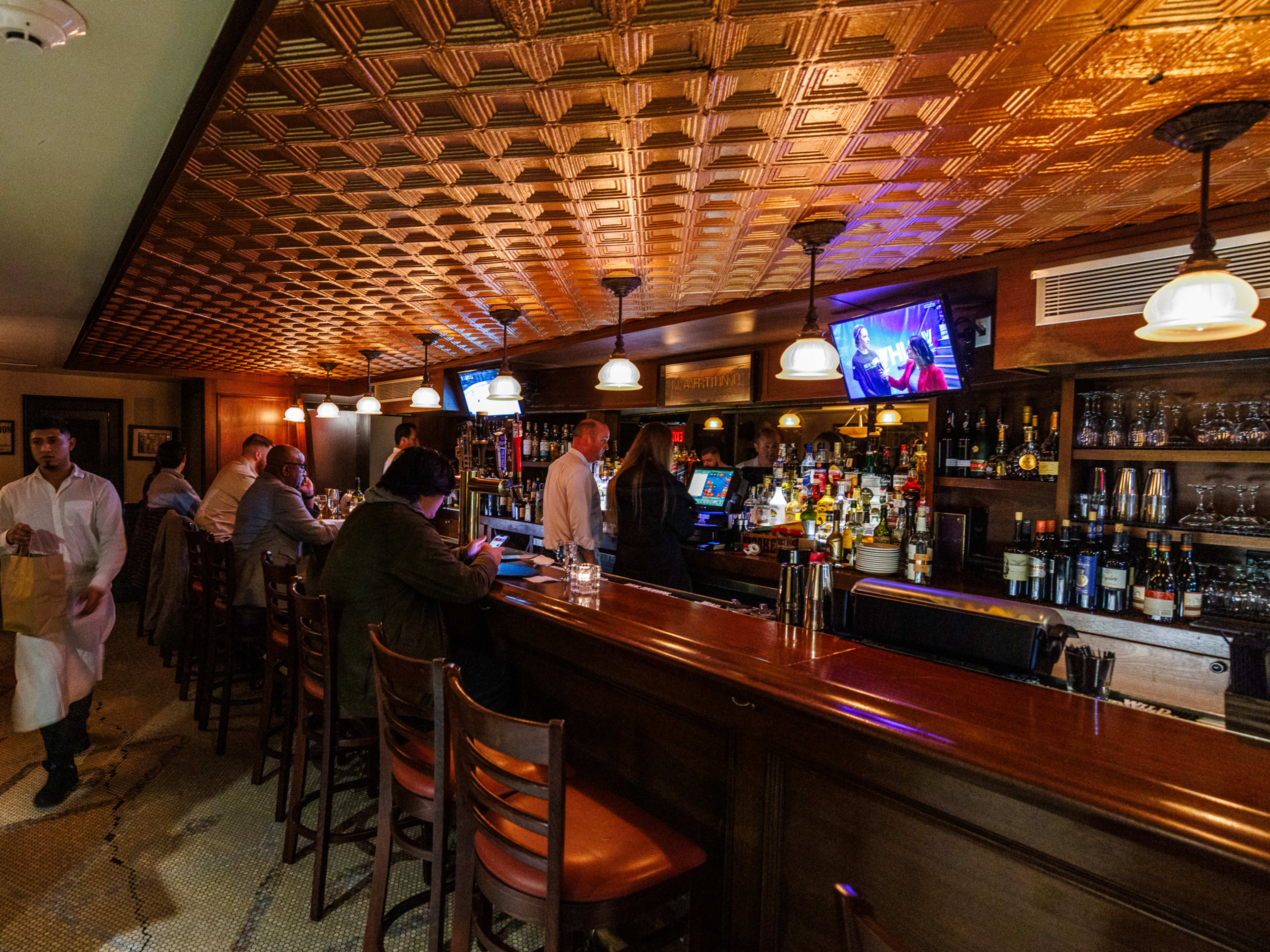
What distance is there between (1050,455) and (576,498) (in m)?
2.90

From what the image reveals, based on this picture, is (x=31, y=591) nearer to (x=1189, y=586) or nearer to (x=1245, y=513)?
(x=1189, y=586)

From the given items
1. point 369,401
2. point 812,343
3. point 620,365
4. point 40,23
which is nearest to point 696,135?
point 812,343

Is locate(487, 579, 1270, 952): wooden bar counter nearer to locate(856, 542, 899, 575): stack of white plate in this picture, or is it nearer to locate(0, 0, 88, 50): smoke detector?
locate(856, 542, 899, 575): stack of white plate

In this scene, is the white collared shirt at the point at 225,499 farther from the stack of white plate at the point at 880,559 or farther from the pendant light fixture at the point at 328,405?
the stack of white plate at the point at 880,559

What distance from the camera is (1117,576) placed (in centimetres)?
316

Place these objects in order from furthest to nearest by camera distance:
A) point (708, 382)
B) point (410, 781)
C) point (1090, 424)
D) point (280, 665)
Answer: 1. point (708, 382)
2. point (1090, 424)
3. point (280, 665)
4. point (410, 781)

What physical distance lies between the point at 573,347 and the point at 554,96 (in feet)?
14.3

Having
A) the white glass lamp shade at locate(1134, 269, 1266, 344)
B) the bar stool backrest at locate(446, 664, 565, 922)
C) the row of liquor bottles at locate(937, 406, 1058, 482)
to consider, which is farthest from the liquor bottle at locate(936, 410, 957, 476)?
the bar stool backrest at locate(446, 664, 565, 922)

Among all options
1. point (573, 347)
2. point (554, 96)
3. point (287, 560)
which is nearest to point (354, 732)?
point (287, 560)

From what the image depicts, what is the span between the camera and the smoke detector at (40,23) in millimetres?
1599

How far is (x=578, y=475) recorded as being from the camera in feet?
15.4

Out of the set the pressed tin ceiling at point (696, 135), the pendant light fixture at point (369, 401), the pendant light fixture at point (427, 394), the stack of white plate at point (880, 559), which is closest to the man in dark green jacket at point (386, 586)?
the pressed tin ceiling at point (696, 135)

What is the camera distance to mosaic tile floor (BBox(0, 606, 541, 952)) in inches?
94.0

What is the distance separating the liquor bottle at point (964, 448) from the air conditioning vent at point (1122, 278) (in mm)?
969
